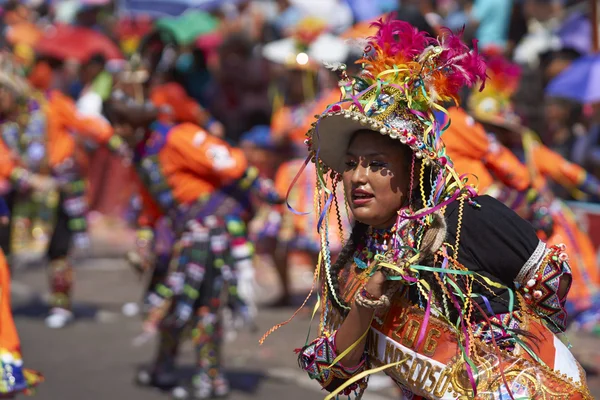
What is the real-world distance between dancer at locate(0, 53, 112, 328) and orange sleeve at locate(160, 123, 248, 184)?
2184mm

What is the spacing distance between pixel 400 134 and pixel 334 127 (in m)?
0.24

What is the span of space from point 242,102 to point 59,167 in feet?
13.5

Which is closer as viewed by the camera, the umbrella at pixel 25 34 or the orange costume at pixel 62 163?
the orange costume at pixel 62 163

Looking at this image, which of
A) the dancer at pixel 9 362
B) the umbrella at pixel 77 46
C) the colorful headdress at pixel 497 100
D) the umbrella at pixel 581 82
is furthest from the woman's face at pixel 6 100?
the umbrella at pixel 581 82

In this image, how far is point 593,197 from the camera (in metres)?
8.15

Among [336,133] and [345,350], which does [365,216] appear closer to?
[336,133]

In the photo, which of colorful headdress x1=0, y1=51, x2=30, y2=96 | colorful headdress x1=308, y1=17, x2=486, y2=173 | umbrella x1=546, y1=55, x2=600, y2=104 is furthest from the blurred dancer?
colorful headdress x1=308, y1=17, x2=486, y2=173

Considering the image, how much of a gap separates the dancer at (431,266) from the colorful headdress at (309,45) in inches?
268

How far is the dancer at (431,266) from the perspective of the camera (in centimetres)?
285

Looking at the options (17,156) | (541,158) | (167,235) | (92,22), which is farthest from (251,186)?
(92,22)

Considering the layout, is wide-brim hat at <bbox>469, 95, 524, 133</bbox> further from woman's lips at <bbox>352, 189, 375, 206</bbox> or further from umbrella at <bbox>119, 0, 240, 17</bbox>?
umbrella at <bbox>119, 0, 240, 17</bbox>

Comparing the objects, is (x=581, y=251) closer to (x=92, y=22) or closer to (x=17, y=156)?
(x=17, y=156)

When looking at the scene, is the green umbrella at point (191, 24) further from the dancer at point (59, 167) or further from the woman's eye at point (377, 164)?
the woman's eye at point (377, 164)

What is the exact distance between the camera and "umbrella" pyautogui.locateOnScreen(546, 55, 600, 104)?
8531 millimetres
